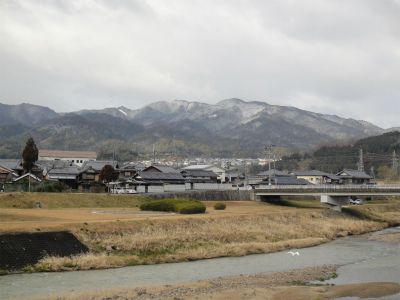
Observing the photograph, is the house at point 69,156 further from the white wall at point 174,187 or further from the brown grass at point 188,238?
the brown grass at point 188,238

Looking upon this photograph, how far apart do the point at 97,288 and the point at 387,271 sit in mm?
18663

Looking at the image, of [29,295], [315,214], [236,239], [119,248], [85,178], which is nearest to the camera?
[29,295]

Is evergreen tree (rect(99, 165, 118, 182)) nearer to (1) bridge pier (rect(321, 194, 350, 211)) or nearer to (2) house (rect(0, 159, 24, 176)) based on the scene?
(2) house (rect(0, 159, 24, 176))

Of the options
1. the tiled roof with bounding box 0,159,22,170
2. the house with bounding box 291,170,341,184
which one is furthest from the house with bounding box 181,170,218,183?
the house with bounding box 291,170,341,184

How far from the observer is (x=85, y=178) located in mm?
94500

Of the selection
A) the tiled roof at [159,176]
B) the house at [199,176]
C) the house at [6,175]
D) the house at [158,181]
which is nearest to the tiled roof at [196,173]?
the house at [199,176]

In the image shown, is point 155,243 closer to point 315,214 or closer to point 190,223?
point 190,223

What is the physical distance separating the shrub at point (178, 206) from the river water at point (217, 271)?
1526cm

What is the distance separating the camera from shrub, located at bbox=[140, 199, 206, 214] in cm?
5581

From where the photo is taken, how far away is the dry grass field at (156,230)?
34.4 metres

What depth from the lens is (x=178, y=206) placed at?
5694 cm

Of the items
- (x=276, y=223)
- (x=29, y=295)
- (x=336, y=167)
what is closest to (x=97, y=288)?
(x=29, y=295)

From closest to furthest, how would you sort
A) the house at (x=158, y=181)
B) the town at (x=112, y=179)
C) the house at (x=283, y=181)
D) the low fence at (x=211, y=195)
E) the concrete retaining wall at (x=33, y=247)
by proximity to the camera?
the concrete retaining wall at (x=33, y=247) → the low fence at (x=211, y=195) → the town at (x=112, y=179) → the house at (x=158, y=181) → the house at (x=283, y=181)

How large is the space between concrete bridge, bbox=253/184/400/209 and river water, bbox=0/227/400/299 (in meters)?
24.3
